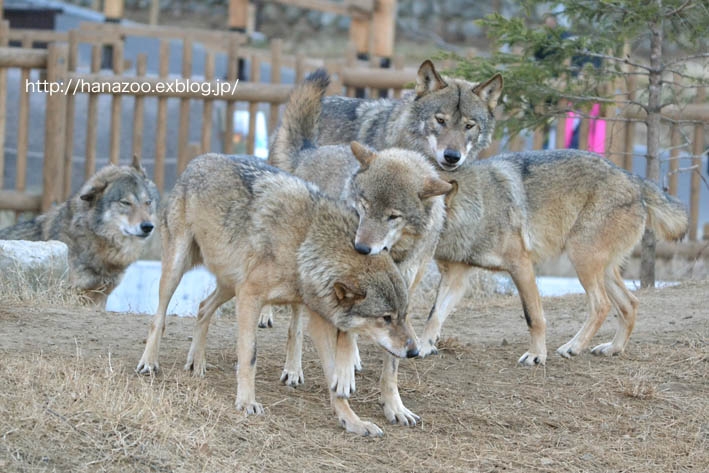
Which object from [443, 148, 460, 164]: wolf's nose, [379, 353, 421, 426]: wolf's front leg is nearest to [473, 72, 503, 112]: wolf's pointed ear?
[443, 148, 460, 164]: wolf's nose

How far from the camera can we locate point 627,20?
26.8ft

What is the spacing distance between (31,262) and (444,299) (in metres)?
3.65

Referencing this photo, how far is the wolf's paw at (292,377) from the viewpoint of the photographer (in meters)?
5.73

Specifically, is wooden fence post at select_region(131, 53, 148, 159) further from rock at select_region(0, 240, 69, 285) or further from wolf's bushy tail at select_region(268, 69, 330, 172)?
wolf's bushy tail at select_region(268, 69, 330, 172)

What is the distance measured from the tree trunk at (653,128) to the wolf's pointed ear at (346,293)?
478cm

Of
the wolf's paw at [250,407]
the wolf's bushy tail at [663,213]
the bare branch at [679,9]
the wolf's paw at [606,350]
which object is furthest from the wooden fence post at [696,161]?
the wolf's paw at [250,407]

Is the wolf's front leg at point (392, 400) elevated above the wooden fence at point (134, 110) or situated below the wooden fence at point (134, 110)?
below

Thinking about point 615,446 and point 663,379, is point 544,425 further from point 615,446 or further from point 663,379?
point 663,379

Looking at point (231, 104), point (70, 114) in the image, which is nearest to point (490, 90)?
point (231, 104)

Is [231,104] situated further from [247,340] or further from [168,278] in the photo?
[247,340]

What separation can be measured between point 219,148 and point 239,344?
916cm

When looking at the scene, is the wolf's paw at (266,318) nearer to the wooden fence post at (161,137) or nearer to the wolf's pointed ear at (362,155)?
the wolf's pointed ear at (362,155)

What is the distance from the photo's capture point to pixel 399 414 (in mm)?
5219

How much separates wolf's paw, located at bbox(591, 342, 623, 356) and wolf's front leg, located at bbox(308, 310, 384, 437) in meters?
2.38
